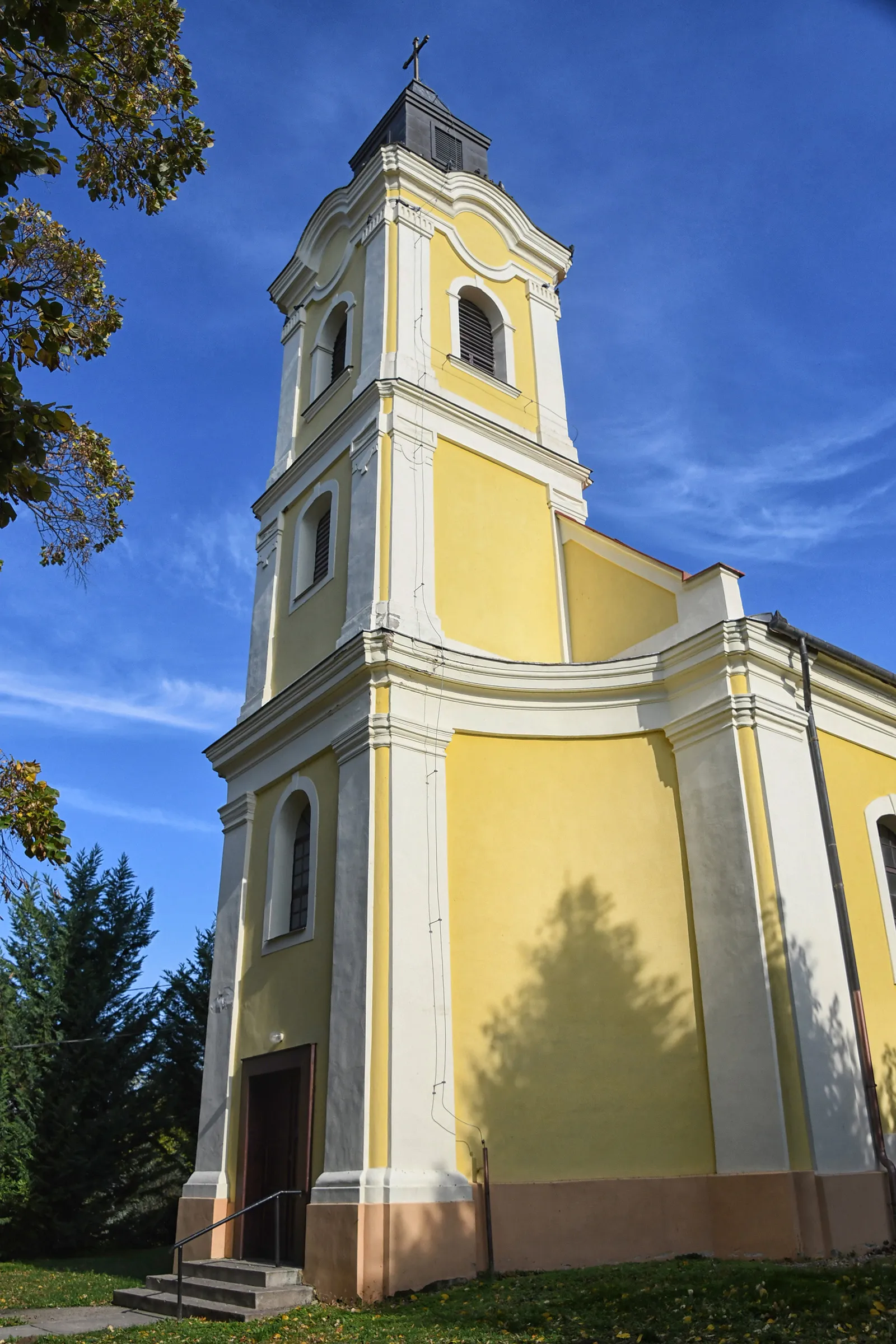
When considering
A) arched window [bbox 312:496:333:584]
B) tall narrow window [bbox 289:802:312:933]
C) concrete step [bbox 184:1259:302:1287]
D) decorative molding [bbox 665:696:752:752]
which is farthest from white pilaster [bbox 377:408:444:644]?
concrete step [bbox 184:1259:302:1287]

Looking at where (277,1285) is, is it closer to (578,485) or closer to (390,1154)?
(390,1154)

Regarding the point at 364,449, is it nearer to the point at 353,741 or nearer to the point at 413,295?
the point at 413,295

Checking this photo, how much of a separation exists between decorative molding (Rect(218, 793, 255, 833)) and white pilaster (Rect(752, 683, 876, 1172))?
6.88 metres

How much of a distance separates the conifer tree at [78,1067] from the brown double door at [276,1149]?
864 centimetres

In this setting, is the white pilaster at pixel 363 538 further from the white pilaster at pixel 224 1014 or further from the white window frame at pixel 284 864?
the white pilaster at pixel 224 1014

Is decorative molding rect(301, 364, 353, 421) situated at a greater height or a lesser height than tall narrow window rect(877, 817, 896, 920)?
greater

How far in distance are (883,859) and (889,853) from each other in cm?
50

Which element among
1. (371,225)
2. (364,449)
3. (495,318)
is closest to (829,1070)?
(364,449)

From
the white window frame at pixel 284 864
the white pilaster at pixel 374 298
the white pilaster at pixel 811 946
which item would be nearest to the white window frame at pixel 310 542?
the white pilaster at pixel 374 298

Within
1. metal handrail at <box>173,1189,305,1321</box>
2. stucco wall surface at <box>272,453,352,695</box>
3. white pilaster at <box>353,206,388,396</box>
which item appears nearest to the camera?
metal handrail at <box>173,1189,305,1321</box>

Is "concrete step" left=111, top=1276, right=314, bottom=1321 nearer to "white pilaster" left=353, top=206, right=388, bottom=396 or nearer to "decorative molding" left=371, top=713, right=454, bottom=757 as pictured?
"decorative molding" left=371, top=713, right=454, bottom=757

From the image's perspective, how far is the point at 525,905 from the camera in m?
12.4

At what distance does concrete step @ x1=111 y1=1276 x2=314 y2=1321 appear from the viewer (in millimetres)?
9914

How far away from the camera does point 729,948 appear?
11.8 m
